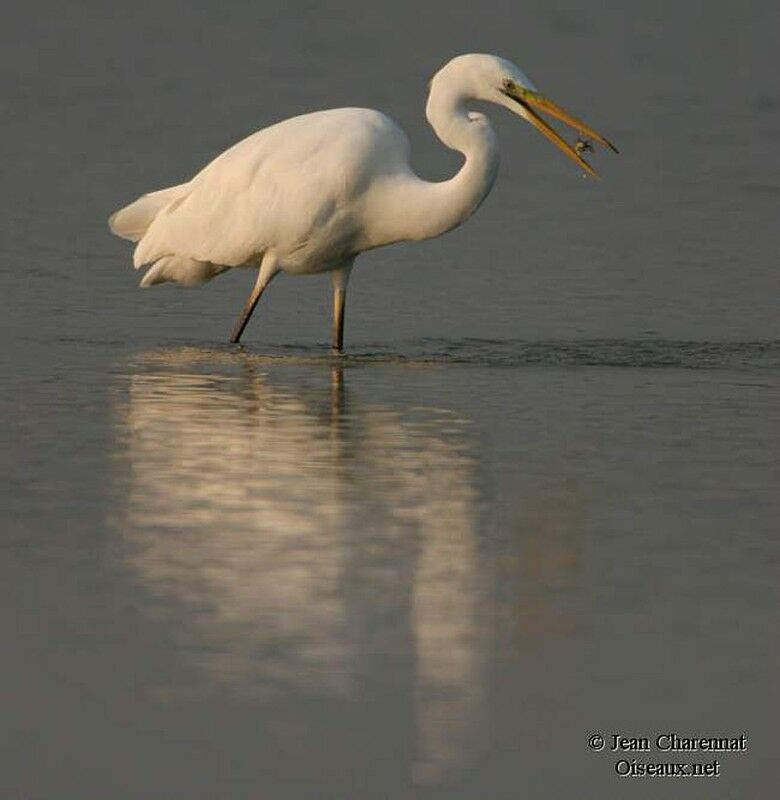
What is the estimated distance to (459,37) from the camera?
27.9 m

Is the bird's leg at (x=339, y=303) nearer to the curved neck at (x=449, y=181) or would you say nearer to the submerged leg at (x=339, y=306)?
the submerged leg at (x=339, y=306)

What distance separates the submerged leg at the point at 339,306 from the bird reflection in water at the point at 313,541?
56.3 inches

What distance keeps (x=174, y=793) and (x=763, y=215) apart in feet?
44.5

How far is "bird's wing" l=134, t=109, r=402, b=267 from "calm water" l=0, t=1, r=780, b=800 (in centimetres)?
51

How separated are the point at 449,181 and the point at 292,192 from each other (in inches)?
30.0

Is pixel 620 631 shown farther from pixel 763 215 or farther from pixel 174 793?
pixel 763 215

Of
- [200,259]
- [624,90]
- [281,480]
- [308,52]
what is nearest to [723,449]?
[281,480]

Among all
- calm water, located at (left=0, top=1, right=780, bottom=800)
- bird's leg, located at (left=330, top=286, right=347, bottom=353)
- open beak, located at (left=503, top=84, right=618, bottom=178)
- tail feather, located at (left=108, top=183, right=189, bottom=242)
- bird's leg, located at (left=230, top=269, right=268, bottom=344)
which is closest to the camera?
calm water, located at (left=0, top=1, right=780, bottom=800)

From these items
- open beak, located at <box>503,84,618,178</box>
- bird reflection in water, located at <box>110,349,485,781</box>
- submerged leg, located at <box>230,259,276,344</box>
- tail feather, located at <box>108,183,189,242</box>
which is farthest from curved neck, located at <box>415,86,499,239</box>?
tail feather, located at <box>108,183,189,242</box>

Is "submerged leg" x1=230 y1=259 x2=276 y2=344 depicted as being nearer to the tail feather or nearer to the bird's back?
the bird's back

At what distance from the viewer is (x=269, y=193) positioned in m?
13.0

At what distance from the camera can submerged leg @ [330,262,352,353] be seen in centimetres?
1309

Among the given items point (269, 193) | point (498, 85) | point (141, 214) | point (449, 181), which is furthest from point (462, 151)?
point (141, 214)

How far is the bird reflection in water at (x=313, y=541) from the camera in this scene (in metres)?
6.54
